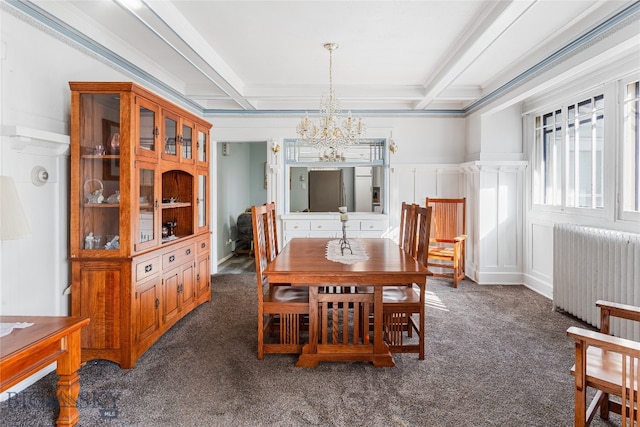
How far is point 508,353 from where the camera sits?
268 centimetres

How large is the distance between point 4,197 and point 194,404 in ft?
4.79

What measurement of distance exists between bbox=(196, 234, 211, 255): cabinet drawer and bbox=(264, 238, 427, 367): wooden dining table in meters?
1.36

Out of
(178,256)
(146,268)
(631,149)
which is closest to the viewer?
(146,268)

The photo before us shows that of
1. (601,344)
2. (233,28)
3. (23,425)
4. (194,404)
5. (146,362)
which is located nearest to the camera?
(601,344)

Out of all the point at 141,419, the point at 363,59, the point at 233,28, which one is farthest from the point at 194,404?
the point at 363,59

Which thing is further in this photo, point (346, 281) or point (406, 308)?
point (406, 308)

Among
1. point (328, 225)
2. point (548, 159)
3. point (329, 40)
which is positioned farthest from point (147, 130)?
point (548, 159)

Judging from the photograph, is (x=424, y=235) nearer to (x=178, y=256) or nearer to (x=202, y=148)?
(x=178, y=256)

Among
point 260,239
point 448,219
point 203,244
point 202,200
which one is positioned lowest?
point 203,244

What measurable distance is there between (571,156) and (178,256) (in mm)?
4280

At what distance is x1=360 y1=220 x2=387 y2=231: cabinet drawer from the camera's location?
525 centimetres

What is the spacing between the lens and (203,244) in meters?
3.84

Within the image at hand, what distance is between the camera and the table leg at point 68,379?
1.79 m

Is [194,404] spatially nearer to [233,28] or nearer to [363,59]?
[233,28]
